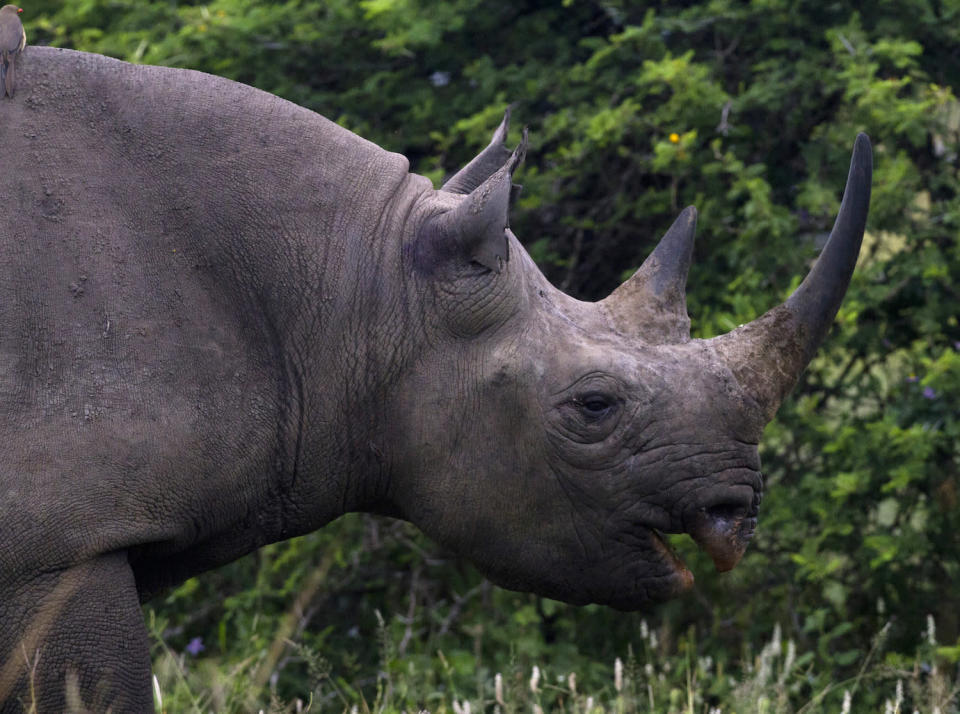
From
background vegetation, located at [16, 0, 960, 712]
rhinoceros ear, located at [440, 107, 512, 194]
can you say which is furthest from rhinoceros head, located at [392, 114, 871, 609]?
background vegetation, located at [16, 0, 960, 712]

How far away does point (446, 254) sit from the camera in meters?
3.75

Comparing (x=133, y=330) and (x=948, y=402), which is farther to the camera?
(x=948, y=402)

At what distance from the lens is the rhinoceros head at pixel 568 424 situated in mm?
3668

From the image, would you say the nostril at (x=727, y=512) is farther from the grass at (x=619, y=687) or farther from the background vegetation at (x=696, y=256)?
the background vegetation at (x=696, y=256)

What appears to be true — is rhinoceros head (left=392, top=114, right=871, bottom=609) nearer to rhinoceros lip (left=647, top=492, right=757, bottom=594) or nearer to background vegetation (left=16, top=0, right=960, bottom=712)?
rhinoceros lip (left=647, top=492, right=757, bottom=594)

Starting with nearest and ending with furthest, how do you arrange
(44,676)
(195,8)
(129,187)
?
(44,676)
(129,187)
(195,8)

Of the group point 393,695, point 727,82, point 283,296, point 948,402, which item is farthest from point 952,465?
point 283,296

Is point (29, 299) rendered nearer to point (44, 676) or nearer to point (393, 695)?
point (44, 676)

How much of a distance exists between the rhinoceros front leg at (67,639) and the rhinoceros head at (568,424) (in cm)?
85

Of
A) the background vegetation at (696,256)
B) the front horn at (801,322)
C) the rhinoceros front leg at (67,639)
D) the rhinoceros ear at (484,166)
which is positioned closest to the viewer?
the rhinoceros front leg at (67,639)

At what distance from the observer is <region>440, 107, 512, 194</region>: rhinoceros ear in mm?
4234

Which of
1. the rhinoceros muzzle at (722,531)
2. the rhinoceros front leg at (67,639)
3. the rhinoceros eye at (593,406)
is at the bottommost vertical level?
the rhinoceros front leg at (67,639)

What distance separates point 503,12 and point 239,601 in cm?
313

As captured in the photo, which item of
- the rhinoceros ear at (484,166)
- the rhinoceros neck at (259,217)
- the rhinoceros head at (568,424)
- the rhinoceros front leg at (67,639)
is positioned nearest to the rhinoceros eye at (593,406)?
the rhinoceros head at (568,424)
